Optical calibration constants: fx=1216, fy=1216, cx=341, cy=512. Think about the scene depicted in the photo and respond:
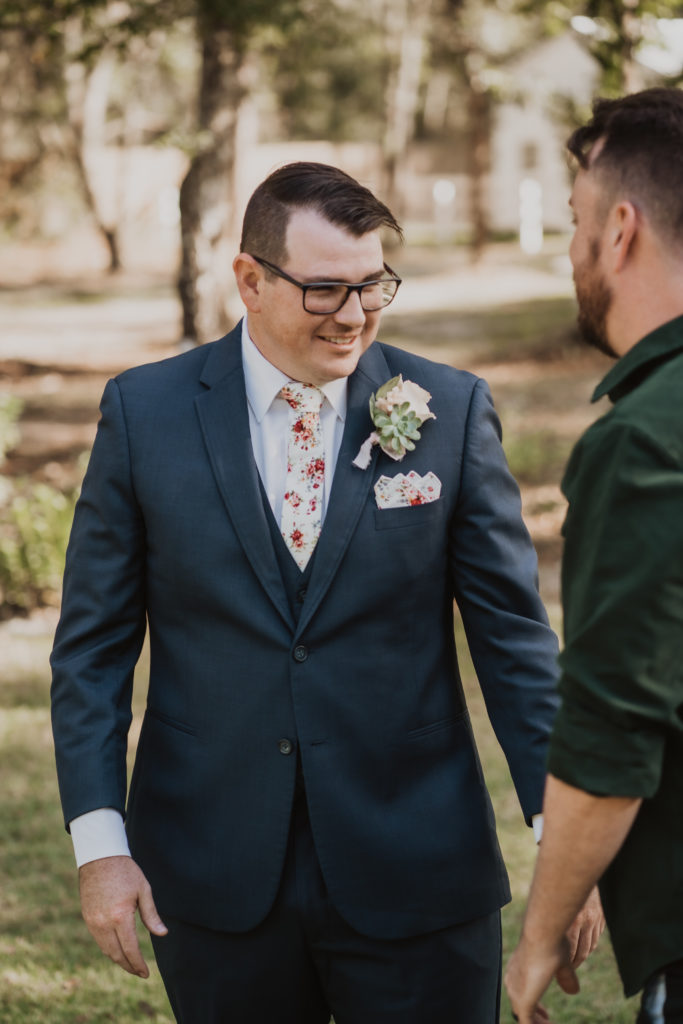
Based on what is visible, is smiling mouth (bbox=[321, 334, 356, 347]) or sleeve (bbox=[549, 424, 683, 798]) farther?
smiling mouth (bbox=[321, 334, 356, 347])

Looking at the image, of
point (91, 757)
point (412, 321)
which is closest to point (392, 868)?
point (91, 757)

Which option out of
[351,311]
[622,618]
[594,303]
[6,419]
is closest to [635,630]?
[622,618]

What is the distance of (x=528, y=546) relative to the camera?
8.45 feet

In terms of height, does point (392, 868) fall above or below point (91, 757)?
below

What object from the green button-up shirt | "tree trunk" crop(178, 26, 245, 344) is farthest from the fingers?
"tree trunk" crop(178, 26, 245, 344)

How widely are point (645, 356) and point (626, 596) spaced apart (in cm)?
38

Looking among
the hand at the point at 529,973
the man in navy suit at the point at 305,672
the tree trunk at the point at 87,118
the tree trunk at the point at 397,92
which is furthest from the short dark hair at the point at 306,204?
the tree trunk at the point at 397,92

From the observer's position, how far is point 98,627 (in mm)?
2520

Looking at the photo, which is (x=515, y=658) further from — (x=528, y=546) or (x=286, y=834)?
(x=286, y=834)

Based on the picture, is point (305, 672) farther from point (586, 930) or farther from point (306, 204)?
point (306, 204)

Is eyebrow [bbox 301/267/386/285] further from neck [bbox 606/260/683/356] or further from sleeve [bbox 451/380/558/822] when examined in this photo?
neck [bbox 606/260/683/356]

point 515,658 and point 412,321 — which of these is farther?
point 412,321

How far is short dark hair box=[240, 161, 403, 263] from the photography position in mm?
2420

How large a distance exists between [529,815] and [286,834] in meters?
0.48
